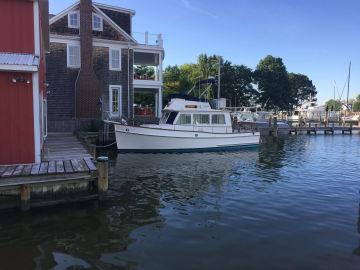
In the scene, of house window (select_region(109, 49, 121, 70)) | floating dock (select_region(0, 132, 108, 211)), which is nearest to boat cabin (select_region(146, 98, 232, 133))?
house window (select_region(109, 49, 121, 70))

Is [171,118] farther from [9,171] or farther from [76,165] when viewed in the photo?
[9,171]

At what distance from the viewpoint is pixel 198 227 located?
27.4 ft

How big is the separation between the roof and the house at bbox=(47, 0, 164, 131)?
12.9m

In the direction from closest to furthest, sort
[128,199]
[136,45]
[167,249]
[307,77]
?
1. [167,249]
2. [128,199]
3. [136,45]
4. [307,77]

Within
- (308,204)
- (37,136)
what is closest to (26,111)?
(37,136)

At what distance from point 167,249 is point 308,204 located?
517 cm

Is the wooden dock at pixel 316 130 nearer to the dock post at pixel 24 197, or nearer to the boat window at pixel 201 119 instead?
the boat window at pixel 201 119

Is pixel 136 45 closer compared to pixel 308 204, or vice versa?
pixel 308 204

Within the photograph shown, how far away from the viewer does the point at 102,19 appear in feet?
85.4

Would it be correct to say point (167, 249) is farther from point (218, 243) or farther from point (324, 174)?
point (324, 174)

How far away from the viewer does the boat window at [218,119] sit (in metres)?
23.8

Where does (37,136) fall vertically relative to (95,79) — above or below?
below

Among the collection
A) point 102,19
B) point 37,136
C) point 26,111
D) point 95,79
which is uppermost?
point 102,19

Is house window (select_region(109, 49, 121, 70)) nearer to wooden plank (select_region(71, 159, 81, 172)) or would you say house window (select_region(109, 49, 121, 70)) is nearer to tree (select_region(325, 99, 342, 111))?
wooden plank (select_region(71, 159, 81, 172))
